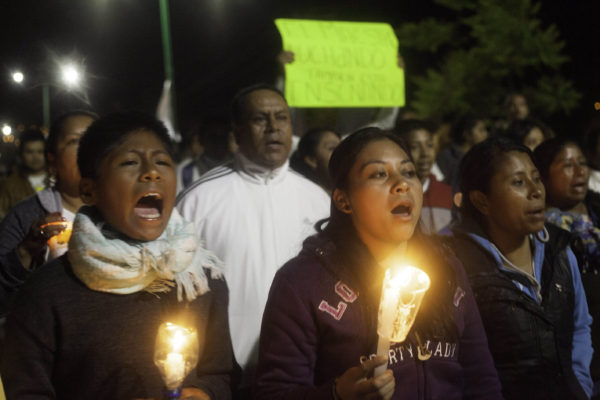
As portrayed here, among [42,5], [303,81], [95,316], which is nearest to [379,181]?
[95,316]

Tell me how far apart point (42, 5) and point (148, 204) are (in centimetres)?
449

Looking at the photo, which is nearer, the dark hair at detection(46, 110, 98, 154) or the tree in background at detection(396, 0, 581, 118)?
the dark hair at detection(46, 110, 98, 154)

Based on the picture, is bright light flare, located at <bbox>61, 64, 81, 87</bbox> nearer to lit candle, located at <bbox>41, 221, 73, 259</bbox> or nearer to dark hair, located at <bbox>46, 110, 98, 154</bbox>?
dark hair, located at <bbox>46, 110, 98, 154</bbox>

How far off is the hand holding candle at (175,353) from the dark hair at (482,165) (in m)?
2.04

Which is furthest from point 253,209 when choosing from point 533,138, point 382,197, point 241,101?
point 533,138

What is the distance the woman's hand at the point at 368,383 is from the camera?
1.93 meters

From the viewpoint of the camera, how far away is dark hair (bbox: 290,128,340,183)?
256 inches

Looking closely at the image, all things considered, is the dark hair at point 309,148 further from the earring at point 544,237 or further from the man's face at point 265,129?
the earring at point 544,237

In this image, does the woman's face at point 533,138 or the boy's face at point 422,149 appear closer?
the boy's face at point 422,149

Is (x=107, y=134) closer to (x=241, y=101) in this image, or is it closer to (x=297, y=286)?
(x=297, y=286)

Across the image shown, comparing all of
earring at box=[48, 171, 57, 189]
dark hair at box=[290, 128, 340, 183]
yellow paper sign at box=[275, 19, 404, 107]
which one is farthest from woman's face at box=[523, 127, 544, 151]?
earring at box=[48, 171, 57, 189]

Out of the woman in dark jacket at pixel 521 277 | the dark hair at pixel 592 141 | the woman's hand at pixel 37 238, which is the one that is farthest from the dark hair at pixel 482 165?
the dark hair at pixel 592 141

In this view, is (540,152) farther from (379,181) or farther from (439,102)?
(439,102)

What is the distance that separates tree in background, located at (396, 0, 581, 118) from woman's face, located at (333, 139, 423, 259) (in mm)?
14146
